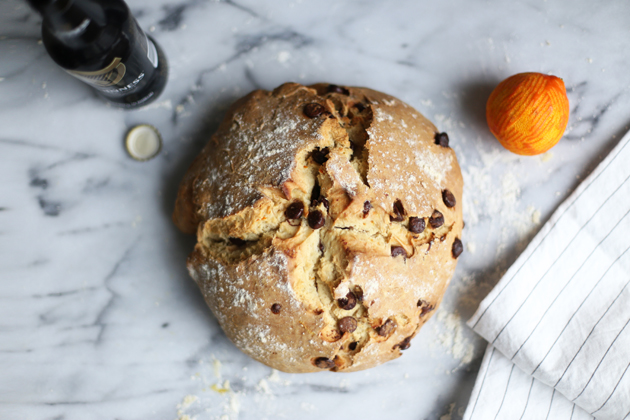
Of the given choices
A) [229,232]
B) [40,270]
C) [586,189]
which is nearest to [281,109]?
[229,232]

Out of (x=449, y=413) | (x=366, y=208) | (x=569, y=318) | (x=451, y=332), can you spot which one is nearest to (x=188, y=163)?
(x=366, y=208)

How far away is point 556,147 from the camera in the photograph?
165 cm

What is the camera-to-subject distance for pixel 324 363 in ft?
4.17

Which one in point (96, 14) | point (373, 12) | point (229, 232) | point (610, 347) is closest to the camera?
point (96, 14)

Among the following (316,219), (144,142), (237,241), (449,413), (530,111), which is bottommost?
(449,413)

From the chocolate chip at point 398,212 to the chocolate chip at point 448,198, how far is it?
0.18 m

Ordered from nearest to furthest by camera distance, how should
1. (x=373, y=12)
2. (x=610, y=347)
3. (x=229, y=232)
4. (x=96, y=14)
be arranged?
(x=96, y=14)
(x=229, y=232)
(x=610, y=347)
(x=373, y=12)

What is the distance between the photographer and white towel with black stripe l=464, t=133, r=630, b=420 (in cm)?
151

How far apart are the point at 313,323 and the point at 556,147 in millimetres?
1225

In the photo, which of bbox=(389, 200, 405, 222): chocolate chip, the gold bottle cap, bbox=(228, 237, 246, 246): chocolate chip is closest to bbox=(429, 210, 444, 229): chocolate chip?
bbox=(389, 200, 405, 222): chocolate chip

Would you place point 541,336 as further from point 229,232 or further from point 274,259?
point 229,232

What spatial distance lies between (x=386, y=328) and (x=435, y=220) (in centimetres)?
35

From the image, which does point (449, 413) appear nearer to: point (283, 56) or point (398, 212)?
point (398, 212)

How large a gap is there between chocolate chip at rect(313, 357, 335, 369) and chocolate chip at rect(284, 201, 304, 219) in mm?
459
